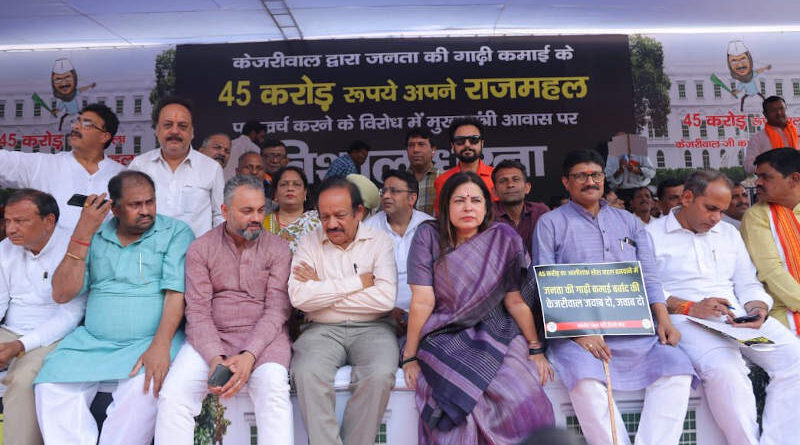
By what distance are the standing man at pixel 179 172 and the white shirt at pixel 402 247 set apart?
118 cm

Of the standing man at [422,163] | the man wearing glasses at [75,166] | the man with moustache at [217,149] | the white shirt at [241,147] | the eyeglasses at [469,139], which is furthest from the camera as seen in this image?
the white shirt at [241,147]

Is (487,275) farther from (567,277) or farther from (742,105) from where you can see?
(742,105)

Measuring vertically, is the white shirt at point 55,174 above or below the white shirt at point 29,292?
above

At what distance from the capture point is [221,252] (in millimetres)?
3240

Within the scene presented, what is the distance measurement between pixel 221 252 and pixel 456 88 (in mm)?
4788

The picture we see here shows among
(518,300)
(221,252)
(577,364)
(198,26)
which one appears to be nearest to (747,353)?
(577,364)

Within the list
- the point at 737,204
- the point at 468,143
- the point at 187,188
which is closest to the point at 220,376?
the point at 187,188

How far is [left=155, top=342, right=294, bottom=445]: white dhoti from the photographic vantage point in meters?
2.75

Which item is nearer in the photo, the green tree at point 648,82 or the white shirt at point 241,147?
the white shirt at point 241,147

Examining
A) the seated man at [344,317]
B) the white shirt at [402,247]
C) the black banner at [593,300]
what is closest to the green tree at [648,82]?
the white shirt at [402,247]

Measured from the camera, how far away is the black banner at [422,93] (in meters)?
7.20

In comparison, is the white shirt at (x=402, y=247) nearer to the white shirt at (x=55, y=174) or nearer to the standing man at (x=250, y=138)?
the white shirt at (x=55, y=174)

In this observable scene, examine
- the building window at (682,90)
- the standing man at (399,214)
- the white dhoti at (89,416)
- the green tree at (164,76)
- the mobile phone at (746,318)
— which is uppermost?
the green tree at (164,76)

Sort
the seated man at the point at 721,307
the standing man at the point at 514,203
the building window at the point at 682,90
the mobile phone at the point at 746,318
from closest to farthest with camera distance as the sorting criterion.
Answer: the seated man at the point at 721,307, the mobile phone at the point at 746,318, the standing man at the point at 514,203, the building window at the point at 682,90
